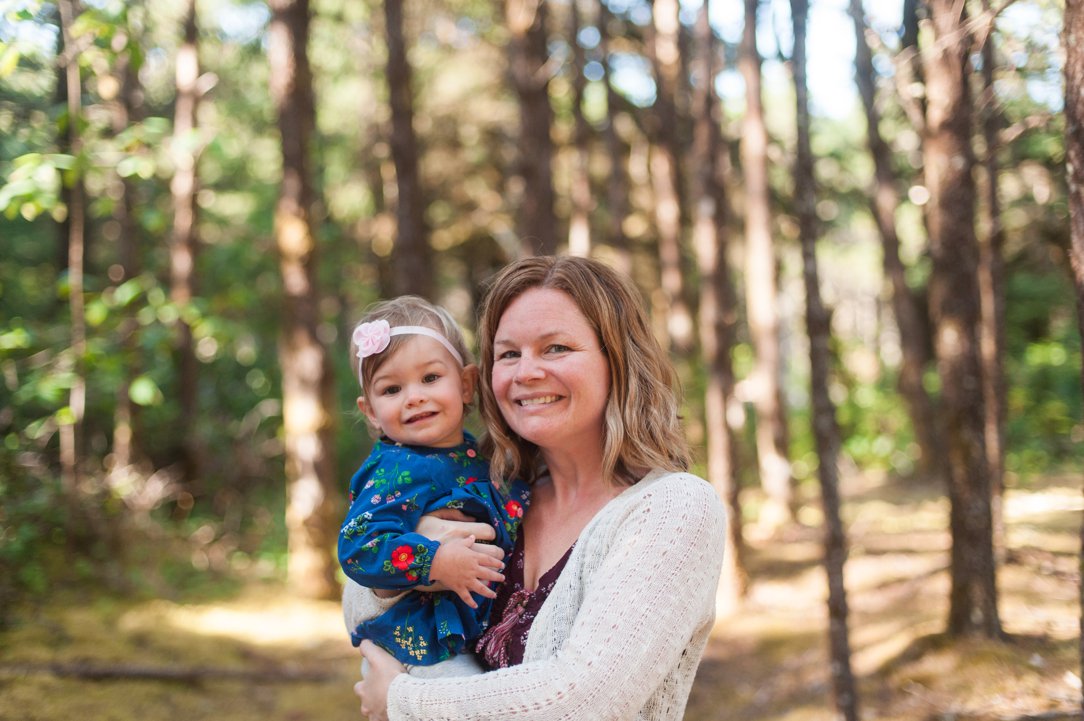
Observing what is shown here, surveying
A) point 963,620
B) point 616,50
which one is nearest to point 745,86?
point 616,50

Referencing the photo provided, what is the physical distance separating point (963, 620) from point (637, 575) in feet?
15.9

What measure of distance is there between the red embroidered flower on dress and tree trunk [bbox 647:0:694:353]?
8.85m

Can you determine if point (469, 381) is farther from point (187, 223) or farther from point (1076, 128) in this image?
point (187, 223)

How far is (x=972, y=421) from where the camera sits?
570cm

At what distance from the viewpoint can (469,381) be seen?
2.56m

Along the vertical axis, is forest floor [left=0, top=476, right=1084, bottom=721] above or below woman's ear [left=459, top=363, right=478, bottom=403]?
below

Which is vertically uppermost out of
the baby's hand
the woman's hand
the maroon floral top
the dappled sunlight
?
the baby's hand

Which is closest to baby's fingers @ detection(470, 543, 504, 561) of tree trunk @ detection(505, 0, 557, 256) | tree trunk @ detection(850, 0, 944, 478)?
tree trunk @ detection(505, 0, 557, 256)

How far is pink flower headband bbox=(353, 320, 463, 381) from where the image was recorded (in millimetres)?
2465

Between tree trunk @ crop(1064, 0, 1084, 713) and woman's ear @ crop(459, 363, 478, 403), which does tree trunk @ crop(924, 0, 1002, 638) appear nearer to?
tree trunk @ crop(1064, 0, 1084, 713)

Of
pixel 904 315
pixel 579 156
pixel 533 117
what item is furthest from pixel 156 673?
pixel 904 315

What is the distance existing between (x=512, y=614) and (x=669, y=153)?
1029 cm

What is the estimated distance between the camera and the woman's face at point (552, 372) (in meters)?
2.12

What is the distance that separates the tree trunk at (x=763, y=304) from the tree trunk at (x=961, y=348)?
5.35 m
